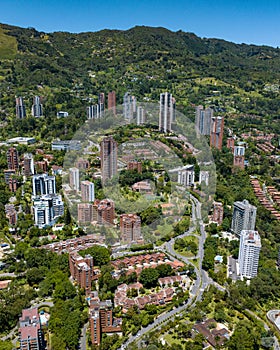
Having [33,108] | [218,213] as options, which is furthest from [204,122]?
[33,108]

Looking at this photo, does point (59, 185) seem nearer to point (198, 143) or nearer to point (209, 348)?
point (198, 143)

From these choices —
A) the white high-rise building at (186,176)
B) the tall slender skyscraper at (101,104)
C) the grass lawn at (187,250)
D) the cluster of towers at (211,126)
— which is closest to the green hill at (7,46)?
the tall slender skyscraper at (101,104)

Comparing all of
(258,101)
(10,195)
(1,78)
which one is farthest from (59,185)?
(258,101)

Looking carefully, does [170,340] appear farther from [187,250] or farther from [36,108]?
[36,108]

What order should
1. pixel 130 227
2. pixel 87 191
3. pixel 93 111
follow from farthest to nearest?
pixel 93 111 < pixel 87 191 < pixel 130 227

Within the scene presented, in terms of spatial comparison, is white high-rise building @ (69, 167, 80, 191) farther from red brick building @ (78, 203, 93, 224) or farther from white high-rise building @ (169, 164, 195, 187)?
white high-rise building @ (169, 164, 195, 187)

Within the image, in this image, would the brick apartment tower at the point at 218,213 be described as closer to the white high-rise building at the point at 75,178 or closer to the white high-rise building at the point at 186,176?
the white high-rise building at the point at 186,176
